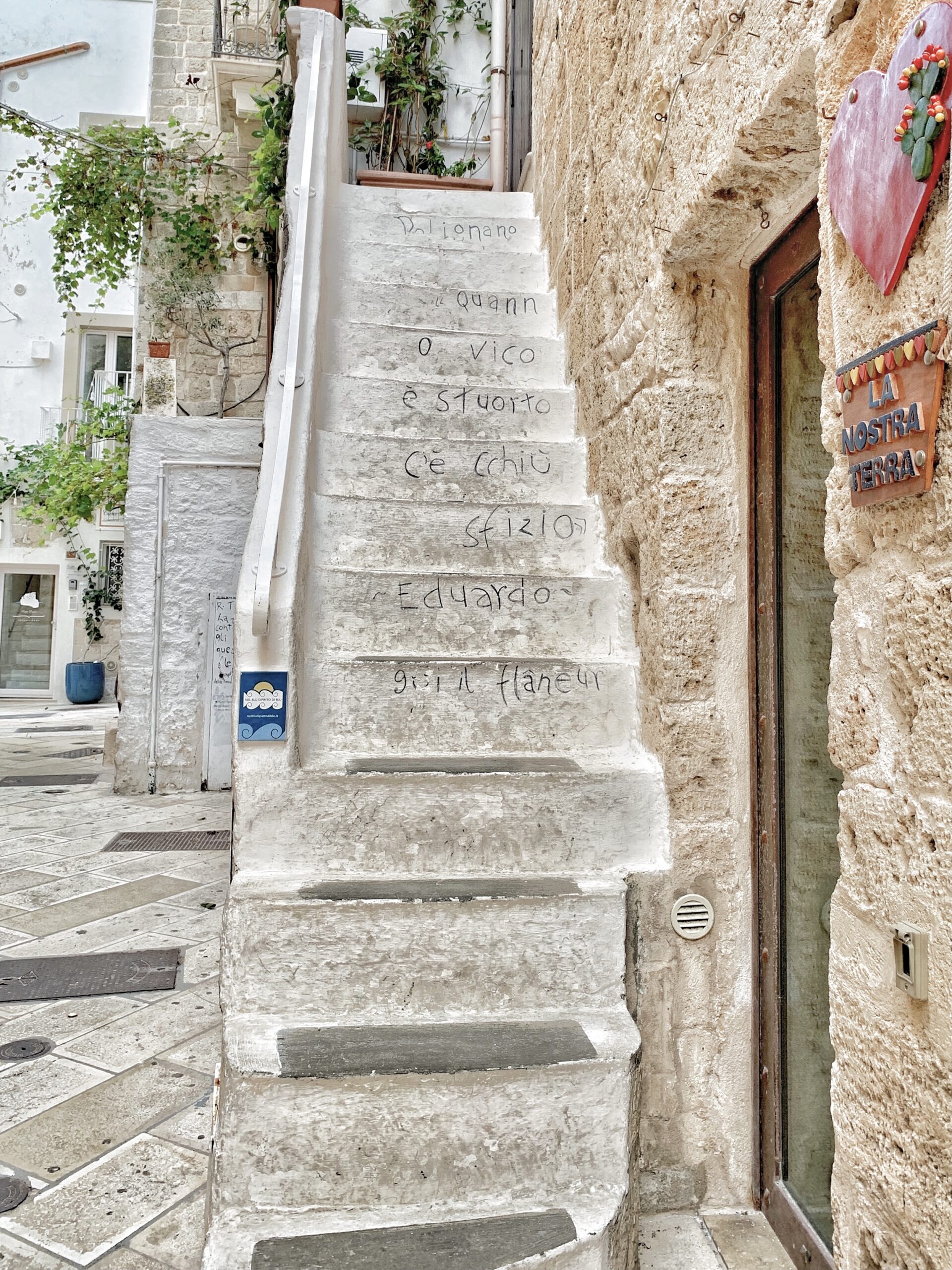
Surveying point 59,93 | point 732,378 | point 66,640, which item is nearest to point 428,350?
point 732,378

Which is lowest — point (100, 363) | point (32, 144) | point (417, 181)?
point (417, 181)

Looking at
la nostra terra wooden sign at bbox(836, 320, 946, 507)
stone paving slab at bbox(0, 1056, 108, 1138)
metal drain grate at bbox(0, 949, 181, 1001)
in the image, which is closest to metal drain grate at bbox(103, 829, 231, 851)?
metal drain grate at bbox(0, 949, 181, 1001)

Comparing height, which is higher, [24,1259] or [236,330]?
[236,330]

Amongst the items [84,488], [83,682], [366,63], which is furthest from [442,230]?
[83,682]

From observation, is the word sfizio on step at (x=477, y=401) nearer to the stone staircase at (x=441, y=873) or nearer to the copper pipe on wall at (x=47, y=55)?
the stone staircase at (x=441, y=873)

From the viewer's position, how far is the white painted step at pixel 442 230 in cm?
451

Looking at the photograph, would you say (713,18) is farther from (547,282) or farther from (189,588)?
(189,588)

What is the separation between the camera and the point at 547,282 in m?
4.22

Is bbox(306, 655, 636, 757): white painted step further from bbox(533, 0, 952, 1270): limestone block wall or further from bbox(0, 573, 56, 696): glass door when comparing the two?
bbox(0, 573, 56, 696): glass door

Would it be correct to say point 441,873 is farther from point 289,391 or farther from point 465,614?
point 289,391

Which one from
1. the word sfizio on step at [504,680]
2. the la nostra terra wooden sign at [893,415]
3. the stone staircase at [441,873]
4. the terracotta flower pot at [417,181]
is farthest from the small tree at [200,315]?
the la nostra terra wooden sign at [893,415]

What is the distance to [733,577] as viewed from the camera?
2.25m

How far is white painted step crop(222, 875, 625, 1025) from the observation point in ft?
6.45

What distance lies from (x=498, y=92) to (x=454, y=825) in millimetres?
6001
